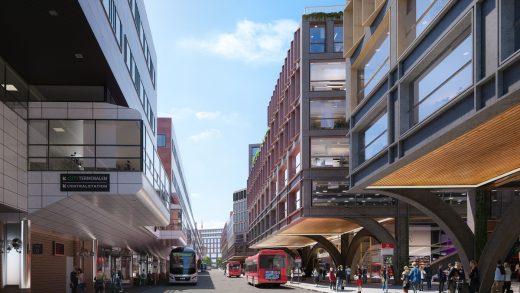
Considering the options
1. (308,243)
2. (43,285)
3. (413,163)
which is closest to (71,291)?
(43,285)

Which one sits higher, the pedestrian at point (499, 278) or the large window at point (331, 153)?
the large window at point (331, 153)

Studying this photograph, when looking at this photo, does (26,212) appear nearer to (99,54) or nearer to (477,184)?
(99,54)

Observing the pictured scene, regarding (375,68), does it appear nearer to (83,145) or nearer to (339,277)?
(83,145)

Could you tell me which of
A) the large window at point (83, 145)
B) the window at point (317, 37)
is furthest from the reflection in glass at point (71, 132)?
the window at point (317, 37)

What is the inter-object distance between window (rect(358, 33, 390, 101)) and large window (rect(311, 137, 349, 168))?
1552 centimetres

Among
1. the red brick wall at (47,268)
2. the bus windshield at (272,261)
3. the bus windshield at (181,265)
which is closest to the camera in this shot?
the red brick wall at (47,268)

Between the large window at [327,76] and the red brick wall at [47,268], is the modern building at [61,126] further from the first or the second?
the large window at [327,76]

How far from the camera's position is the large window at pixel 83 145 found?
26.5 meters

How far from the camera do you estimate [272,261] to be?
5347cm

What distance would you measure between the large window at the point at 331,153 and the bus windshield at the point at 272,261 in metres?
8.33

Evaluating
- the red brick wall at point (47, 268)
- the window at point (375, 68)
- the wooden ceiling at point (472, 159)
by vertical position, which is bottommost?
the red brick wall at point (47, 268)

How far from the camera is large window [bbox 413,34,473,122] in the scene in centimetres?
1914

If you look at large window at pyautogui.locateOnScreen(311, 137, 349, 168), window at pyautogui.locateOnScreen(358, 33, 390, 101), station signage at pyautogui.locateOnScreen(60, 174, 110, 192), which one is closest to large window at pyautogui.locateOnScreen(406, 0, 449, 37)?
window at pyautogui.locateOnScreen(358, 33, 390, 101)

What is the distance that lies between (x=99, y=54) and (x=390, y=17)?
11585 mm
